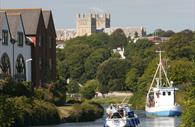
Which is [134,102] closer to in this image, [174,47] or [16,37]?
[174,47]

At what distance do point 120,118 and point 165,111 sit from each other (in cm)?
3095

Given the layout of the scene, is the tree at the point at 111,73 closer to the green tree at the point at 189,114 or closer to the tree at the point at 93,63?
the tree at the point at 93,63

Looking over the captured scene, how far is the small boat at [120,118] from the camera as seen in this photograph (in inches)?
2584

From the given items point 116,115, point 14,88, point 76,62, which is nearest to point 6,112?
point 116,115

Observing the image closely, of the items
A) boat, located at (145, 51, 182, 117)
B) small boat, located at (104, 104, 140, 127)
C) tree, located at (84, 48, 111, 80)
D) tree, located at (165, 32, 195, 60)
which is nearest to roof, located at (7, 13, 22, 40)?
small boat, located at (104, 104, 140, 127)

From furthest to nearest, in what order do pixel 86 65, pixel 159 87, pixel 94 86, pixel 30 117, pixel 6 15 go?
pixel 86 65
pixel 94 86
pixel 159 87
pixel 6 15
pixel 30 117

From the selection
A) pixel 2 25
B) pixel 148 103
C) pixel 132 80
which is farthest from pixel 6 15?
pixel 132 80

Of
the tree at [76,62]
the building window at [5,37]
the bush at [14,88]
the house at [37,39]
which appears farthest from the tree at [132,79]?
the bush at [14,88]

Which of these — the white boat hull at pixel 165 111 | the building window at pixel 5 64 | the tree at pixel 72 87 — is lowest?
the tree at pixel 72 87

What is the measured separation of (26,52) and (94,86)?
80.2 meters

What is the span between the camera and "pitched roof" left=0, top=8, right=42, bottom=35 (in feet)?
279

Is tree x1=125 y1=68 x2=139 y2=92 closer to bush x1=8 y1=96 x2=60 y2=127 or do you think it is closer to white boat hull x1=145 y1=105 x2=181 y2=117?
white boat hull x1=145 y1=105 x2=181 y2=117

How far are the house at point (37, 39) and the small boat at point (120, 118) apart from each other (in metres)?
18.5

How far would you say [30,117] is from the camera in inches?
2489
